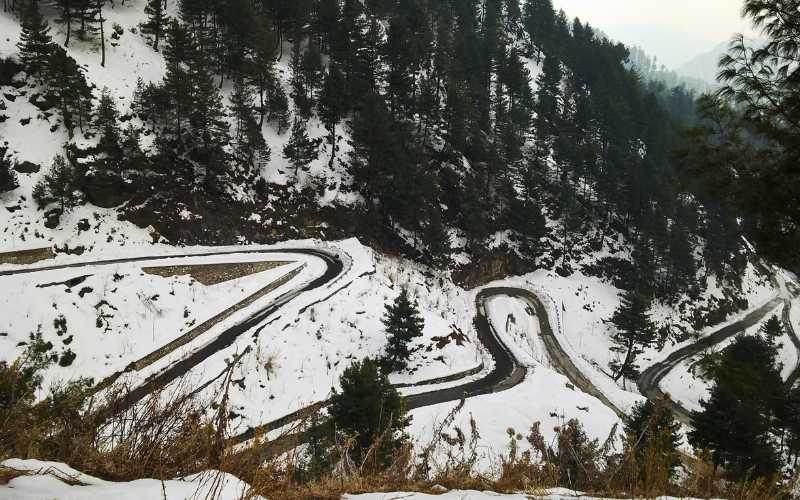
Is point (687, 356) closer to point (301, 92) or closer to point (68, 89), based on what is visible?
point (301, 92)

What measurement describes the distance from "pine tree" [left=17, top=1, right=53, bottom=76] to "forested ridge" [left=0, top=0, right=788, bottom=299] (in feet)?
0.51

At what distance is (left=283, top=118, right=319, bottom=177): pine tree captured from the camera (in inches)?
1444

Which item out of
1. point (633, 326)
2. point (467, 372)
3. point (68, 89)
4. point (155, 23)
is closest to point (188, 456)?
point (467, 372)

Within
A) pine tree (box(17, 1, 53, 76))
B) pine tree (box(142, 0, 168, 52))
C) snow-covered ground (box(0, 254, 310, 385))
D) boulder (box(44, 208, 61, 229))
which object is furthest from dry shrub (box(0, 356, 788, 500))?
pine tree (box(142, 0, 168, 52))

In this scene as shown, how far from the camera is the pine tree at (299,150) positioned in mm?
36688

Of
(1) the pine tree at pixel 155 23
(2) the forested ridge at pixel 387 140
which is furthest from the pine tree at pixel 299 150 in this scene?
(1) the pine tree at pixel 155 23

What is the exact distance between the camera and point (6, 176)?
952 inches

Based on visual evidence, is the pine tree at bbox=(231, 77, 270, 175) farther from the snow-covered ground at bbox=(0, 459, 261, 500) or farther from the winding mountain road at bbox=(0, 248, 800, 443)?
the snow-covered ground at bbox=(0, 459, 261, 500)

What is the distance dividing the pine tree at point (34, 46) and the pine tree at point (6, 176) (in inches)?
313

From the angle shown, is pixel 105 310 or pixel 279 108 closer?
pixel 105 310

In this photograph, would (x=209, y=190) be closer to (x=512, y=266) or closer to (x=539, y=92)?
(x=512, y=266)

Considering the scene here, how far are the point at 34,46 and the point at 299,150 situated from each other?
19.2 m

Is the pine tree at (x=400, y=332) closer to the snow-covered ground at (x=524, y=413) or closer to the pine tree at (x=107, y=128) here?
the snow-covered ground at (x=524, y=413)

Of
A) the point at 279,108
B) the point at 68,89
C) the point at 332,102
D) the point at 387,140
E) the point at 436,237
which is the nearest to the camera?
→ the point at 68,89
